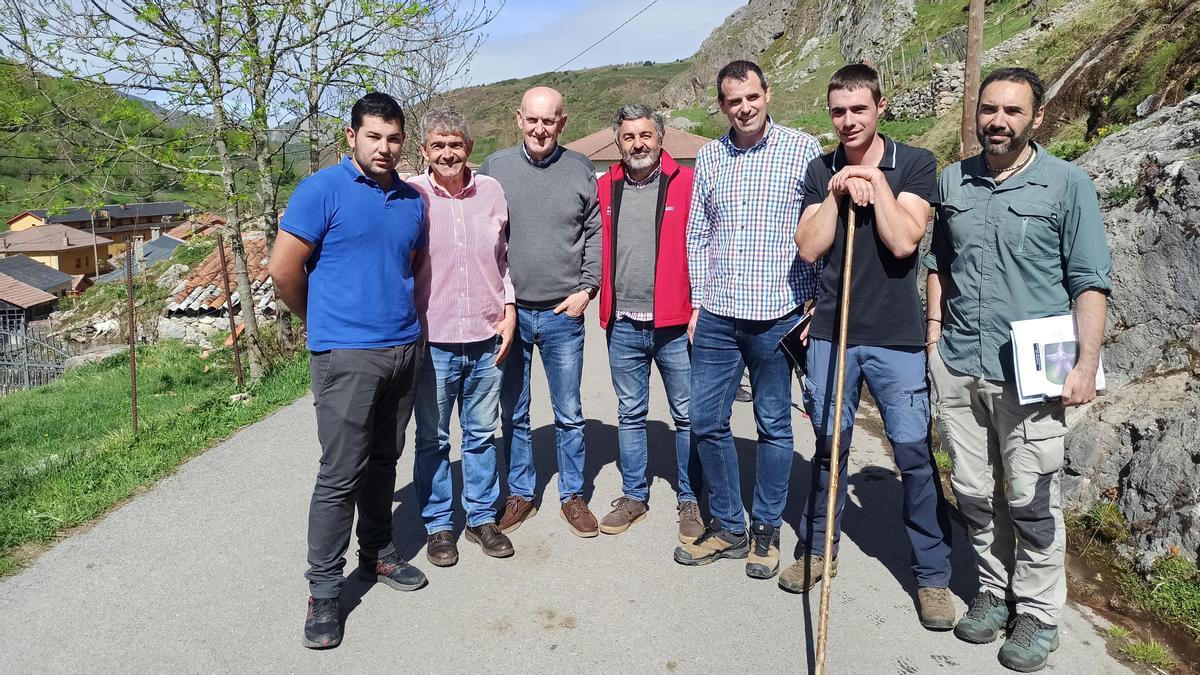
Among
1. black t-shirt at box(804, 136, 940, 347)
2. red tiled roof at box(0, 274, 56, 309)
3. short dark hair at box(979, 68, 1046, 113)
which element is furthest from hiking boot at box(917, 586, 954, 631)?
red tiled roof at box(0, 274, 56, 309)

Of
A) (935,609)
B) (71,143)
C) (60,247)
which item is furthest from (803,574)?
(60,247)

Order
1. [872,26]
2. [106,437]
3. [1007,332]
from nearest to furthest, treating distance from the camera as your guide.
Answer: [1007,332] < [106,437] < [872,26]

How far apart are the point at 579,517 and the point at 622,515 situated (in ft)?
0.79

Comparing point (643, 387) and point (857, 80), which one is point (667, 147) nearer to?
point (643, 387)

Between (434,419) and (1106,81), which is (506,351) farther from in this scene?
(1106,81)

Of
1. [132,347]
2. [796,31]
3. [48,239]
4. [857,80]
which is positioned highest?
[796,31]

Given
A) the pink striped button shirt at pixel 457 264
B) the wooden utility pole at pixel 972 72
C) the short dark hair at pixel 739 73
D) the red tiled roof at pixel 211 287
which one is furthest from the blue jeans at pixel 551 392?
the red tiled roof at pixel 211 287

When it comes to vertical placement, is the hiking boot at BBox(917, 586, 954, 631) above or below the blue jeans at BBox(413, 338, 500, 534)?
below

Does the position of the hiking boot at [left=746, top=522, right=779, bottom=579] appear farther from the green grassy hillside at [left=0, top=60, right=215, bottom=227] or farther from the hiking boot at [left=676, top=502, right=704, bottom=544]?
the green grassy hillside at [left=0, top=60, right=215, bottom=227]

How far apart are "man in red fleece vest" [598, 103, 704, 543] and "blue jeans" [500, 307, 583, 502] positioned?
0.75 feet

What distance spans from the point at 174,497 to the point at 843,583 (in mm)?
3881

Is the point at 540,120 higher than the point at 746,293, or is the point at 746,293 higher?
the point at 540,120

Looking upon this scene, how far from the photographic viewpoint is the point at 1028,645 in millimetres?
3043

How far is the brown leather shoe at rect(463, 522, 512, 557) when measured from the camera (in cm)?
398
